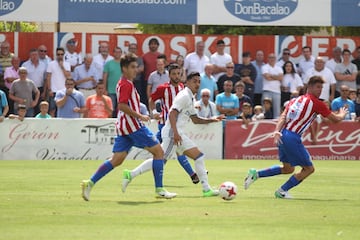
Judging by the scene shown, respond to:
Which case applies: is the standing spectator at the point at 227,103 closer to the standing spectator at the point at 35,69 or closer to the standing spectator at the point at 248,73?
the standing spectator at the point at 248,73

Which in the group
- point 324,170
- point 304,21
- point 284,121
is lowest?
point 324,170

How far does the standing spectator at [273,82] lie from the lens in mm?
26875

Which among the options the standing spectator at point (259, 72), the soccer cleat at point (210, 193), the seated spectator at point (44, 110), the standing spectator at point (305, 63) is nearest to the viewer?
the soccer cleat at point (210, 193)

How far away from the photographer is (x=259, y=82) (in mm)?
27375

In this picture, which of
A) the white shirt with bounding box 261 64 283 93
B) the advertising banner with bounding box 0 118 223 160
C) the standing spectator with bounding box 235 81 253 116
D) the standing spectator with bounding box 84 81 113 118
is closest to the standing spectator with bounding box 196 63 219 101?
the standing spectator with bounding box 235 81 253 116

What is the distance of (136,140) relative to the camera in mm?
13844

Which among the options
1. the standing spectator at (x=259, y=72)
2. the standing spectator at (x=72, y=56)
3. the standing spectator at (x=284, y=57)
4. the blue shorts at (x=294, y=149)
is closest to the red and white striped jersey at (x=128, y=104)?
the blue shorts at (x=294, y=149)

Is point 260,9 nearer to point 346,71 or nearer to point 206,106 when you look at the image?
point 346,71

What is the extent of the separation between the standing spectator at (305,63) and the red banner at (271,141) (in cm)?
185

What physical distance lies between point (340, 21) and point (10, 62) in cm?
957

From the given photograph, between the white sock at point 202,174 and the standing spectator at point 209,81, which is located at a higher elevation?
the standing spectator at point 209,81

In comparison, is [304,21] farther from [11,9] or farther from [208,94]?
[11,9]

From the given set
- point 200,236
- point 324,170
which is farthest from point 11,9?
point 200,236

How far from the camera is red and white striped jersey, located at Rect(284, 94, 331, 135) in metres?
14.6
